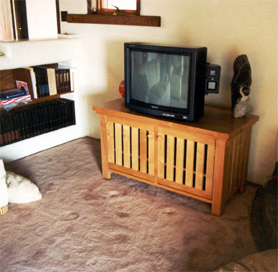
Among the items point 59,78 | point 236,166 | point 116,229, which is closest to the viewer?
point 116,229

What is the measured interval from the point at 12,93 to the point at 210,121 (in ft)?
5.43

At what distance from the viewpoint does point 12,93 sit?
2.98m

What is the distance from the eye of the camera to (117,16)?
9.96 ft

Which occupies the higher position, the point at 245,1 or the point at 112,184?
the point at 245,1

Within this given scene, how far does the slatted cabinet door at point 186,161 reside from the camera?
89.4 inches

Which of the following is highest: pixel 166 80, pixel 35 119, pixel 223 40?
pixel 223 40

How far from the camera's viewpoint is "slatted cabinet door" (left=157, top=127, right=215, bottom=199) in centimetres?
227

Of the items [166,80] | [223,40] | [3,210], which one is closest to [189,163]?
[166,80]

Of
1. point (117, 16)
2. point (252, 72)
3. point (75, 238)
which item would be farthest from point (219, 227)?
point (117, 16)

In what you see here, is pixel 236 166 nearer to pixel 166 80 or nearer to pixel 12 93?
pixel 166 80

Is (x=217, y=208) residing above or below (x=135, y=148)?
below

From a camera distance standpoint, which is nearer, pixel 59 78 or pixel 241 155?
pixel 241 155

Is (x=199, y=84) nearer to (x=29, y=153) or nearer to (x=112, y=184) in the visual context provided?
(x=112, y=184)

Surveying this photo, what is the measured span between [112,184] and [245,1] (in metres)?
1.60
